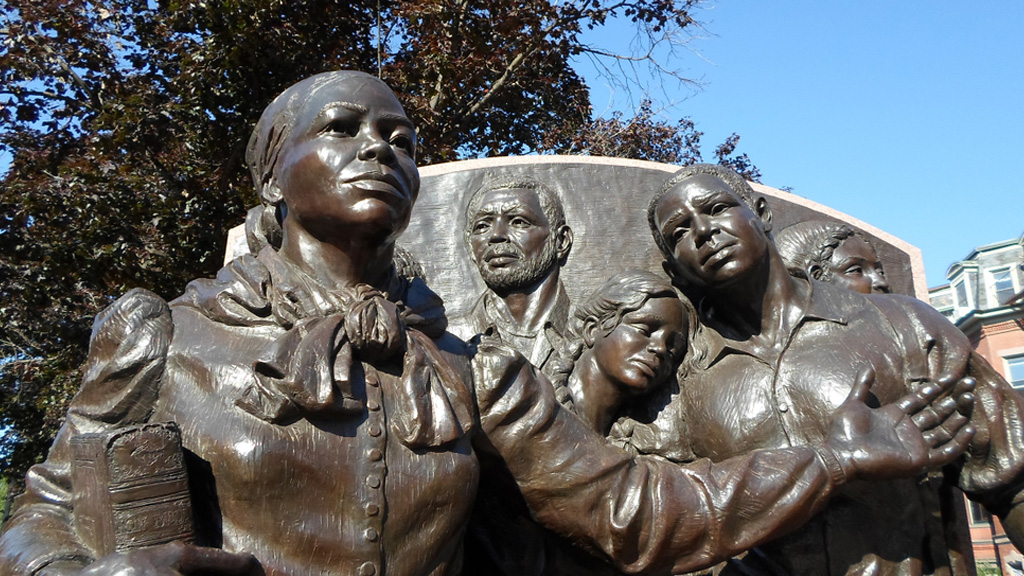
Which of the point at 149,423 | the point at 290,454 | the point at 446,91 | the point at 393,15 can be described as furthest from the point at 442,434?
the point at 393,15

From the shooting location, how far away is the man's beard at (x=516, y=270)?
449 cm

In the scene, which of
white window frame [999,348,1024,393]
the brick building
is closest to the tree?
the brick building

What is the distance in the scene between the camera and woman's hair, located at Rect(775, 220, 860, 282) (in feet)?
15.9

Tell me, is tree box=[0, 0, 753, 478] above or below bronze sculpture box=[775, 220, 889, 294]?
above

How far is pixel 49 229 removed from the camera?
9.82 m

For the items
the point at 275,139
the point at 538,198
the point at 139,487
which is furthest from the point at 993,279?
the point at 139,487

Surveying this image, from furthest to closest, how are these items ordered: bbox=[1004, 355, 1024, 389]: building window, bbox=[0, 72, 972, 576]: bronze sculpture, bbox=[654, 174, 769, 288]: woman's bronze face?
bbox=[1004, 355, 1024, 389]: building window → bbox=[654, 174, 769, 288]: woman's bronze face → bbox=[0, 72, 972, 576]: bronze sculpture

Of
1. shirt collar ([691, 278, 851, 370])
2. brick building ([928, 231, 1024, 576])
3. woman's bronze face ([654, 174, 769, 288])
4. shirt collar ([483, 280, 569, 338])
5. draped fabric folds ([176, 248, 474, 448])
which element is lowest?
draped fabric folds ([176, 248, 474, 448])

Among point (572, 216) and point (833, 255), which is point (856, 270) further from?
point (572, 216)

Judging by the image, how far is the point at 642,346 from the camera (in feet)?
13.0

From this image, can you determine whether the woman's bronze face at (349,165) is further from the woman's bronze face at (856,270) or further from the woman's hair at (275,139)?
the woman's bronze face at (856,270)

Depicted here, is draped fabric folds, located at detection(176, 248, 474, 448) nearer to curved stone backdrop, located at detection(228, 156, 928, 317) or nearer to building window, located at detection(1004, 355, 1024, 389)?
curved stone backdrop, located at detection(228, 156, 928, 317)

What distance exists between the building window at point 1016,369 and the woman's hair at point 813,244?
90.0 feet

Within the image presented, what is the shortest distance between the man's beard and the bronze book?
210 cm
